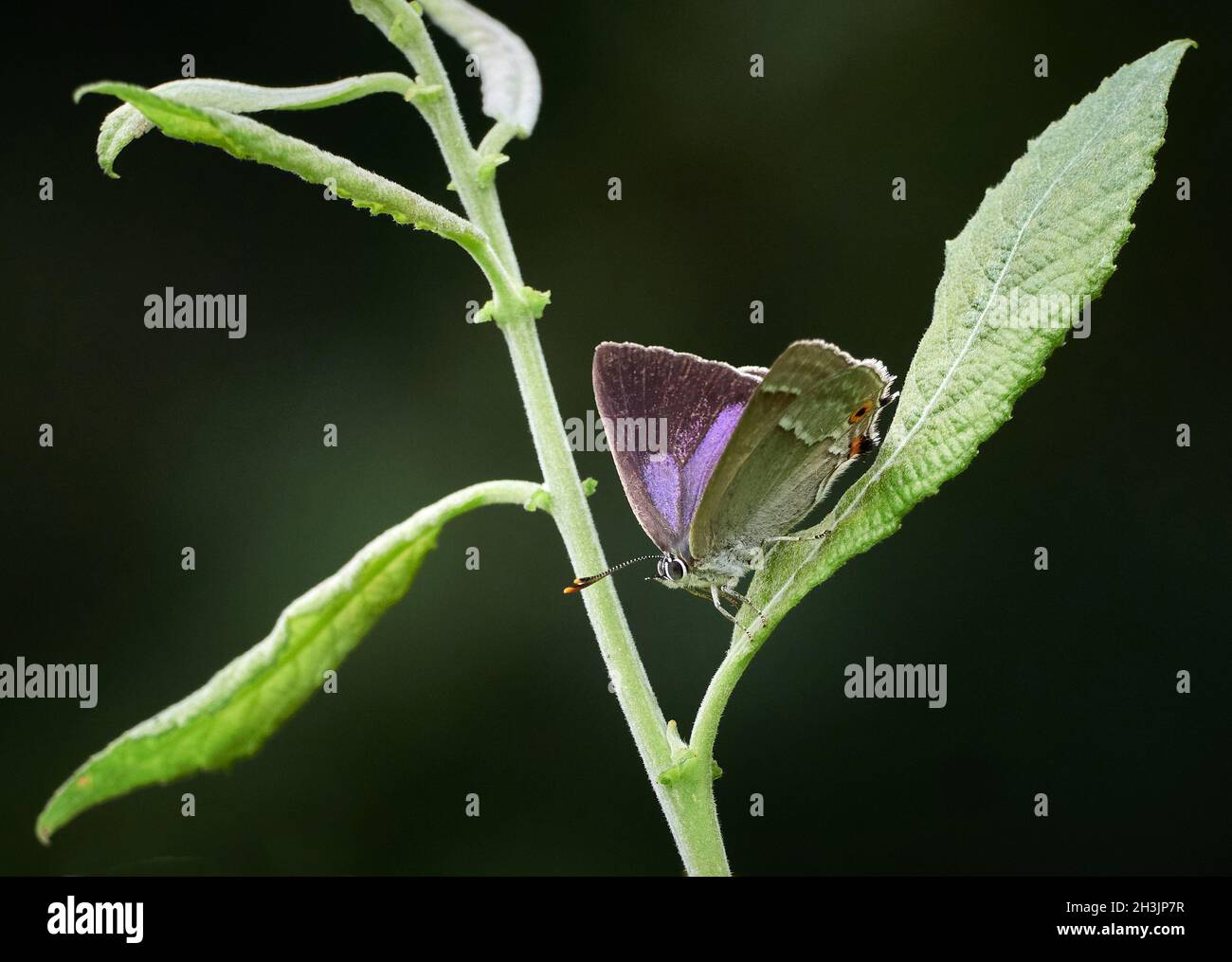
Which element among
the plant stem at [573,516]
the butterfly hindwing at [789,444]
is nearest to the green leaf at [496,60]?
the plant stem at [573,516]

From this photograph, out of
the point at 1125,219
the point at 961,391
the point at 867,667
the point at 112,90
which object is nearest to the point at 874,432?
the point at 961,391

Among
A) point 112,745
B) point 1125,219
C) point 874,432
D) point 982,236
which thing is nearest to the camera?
point 112,745

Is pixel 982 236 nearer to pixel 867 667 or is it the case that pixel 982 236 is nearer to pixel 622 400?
pixel 622 400

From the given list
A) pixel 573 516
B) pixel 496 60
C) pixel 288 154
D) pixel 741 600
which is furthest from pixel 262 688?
pixel 496 60

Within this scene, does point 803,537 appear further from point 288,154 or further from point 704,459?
point 288,154

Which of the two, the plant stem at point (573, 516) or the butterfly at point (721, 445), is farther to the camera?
the butterfly at point (721, 445)

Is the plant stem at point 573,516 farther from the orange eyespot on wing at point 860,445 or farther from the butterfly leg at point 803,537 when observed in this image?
the orange eyespot on wing at point 860,445

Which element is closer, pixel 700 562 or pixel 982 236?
pixel 982 236

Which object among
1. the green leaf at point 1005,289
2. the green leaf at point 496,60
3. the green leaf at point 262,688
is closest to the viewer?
the green leaf at point 262,688
